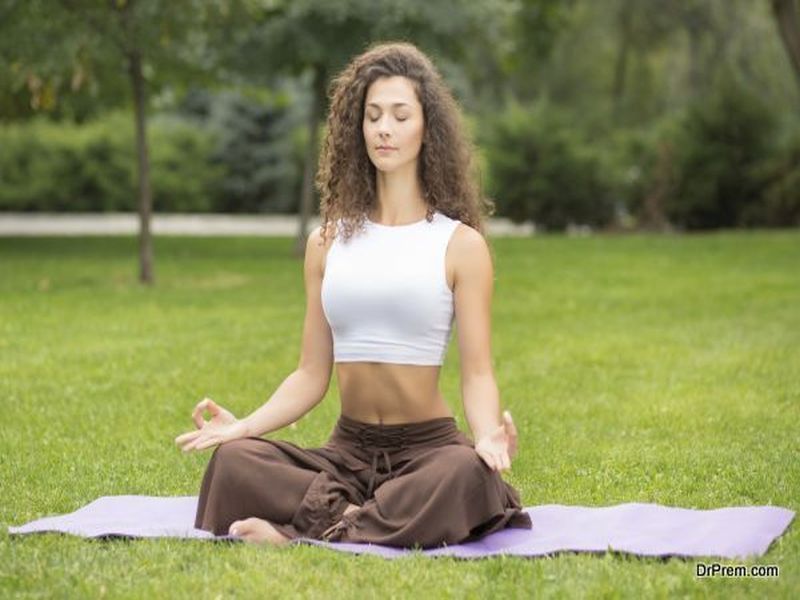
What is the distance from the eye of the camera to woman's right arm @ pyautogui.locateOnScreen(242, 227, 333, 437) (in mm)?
5500

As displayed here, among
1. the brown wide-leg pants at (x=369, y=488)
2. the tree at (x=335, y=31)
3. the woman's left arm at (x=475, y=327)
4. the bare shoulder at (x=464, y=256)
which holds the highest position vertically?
the tree at (x=335, y=31)

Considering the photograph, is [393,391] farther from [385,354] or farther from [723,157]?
[723,157]

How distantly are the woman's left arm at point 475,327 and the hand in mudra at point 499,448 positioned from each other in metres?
0.21

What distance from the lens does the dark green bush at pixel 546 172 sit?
87.9 ft

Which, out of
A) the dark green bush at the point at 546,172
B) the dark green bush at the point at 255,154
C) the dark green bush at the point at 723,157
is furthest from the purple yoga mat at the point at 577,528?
the dark green bush at the point at 255,154

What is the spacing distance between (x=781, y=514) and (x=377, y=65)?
215cm

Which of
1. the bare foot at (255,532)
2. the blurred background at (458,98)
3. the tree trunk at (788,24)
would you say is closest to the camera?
the bare foot at (255,532)

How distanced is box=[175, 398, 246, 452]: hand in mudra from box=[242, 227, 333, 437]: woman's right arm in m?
0.19

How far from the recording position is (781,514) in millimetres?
5367

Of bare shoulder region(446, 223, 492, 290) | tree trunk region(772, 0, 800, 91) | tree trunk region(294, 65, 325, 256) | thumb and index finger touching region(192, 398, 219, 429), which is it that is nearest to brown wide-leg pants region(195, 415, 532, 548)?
thumb and index finger touching region(192, 398, 219, 429)

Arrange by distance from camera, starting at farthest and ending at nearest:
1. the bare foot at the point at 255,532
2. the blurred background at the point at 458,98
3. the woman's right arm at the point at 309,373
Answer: the blurred background at the point at 458,98
the woman's right arm at the point at 309,373
the bare foot at the point at 255,532

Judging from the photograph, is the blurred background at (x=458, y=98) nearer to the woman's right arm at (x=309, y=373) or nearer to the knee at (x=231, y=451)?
the woman's right arm at (x=309, y=373)

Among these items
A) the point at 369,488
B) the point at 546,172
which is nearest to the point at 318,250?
the point at 369,488

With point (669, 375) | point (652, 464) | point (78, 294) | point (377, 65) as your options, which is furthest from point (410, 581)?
point (78, 294)
